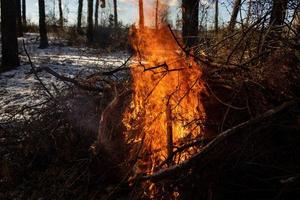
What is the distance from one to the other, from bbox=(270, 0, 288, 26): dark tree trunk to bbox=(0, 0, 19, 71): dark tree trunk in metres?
10.6

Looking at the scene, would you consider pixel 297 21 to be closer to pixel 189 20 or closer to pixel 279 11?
pixel 279 11

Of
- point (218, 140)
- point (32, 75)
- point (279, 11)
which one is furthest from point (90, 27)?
point (218, 140)

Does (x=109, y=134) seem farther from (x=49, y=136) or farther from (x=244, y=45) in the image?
(x=244, y=45)

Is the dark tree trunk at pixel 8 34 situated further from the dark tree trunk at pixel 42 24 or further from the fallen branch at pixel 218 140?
the fallen branch at pixel 218 140

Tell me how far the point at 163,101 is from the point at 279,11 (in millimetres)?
1407

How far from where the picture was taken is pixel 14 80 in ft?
38.3

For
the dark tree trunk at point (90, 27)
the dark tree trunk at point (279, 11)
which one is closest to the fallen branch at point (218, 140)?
the dark tree trunk at point (279, 11)

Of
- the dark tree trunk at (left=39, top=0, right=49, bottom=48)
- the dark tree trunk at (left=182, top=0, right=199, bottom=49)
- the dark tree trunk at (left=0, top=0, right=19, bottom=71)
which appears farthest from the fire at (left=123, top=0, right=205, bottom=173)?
the dark tree trunk at (left=39, top=0, right=49, bottom=48)

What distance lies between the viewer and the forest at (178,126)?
3.59 metres

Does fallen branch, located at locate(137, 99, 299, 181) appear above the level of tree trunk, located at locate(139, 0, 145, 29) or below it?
below

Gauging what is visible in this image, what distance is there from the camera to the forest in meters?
3.59

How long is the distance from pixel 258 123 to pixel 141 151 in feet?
3.86

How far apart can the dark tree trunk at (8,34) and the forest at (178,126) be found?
8539 millimetres

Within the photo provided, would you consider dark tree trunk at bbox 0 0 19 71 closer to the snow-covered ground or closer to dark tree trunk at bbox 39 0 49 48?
the snow-covered ground
